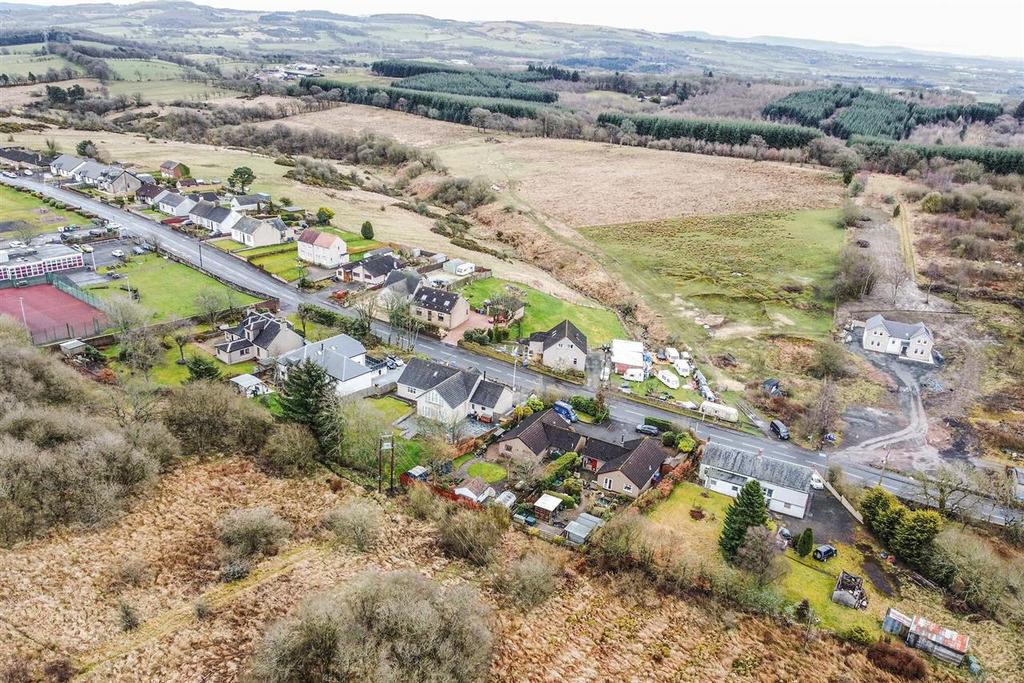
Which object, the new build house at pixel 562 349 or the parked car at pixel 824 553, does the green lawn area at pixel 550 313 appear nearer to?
the new build house at pixel 562 349

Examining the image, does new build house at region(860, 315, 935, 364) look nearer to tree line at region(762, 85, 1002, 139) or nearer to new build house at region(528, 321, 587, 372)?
new build house at region(528, 321, 587, 372)

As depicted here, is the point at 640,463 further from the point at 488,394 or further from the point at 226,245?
the point at 226,245

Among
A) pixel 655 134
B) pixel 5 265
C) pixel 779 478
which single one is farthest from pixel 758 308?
pixel 655 134

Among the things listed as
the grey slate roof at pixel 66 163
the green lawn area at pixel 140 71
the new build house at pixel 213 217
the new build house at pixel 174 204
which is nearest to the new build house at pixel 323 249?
the new build house at pixel 213 217

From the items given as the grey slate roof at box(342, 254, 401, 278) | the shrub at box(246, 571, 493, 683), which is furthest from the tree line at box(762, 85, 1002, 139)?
the shrub at box(246, 571, 493, 683)

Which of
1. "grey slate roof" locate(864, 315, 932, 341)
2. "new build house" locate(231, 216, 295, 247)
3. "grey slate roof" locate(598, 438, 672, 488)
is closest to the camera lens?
"grey slate roof" locate(598, 438, 672, 488)

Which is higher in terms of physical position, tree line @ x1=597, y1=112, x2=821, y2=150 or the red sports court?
tree line @ x1=597, y1=112, x2=821, y2=150
